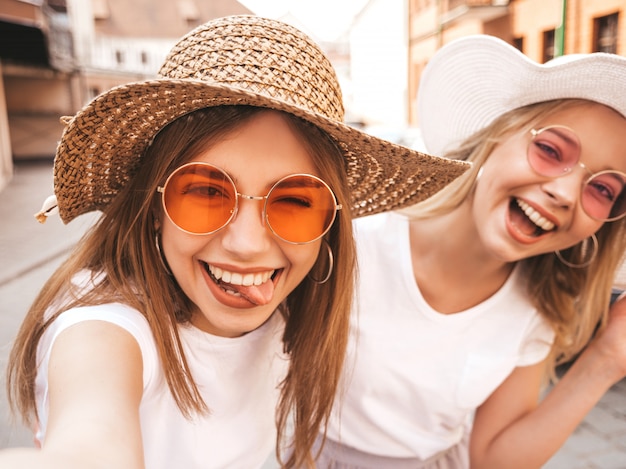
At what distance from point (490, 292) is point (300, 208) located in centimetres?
106

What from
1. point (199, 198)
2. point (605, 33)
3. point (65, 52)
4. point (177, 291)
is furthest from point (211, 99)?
point (65, 52)

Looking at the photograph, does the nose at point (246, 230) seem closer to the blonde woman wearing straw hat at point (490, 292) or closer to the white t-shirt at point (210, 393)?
Result: the white t-shirt at point (210, 393)

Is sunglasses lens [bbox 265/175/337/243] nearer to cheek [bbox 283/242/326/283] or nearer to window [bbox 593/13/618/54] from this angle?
cheek [bbox 283/242/326/283]

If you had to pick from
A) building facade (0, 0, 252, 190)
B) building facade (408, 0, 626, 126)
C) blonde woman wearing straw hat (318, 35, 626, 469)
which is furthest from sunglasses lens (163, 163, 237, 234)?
building facade (0, 0, 252, 190)

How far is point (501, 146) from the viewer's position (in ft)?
5.96

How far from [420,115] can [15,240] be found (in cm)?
829

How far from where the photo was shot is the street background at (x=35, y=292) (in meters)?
3.29

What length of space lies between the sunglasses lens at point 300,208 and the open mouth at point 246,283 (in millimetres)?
129

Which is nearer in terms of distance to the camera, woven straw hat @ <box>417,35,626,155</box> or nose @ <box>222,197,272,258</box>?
nose @ <box>222,197,272,258</box>

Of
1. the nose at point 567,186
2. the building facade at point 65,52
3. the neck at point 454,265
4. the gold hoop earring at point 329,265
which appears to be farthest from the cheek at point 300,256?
the building facade at point 65,52

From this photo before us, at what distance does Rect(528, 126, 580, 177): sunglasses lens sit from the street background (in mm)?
1404

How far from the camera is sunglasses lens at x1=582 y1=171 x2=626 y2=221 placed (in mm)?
1633

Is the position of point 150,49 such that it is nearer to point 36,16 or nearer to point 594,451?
point 36,16

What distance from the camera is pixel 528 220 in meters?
1.71
